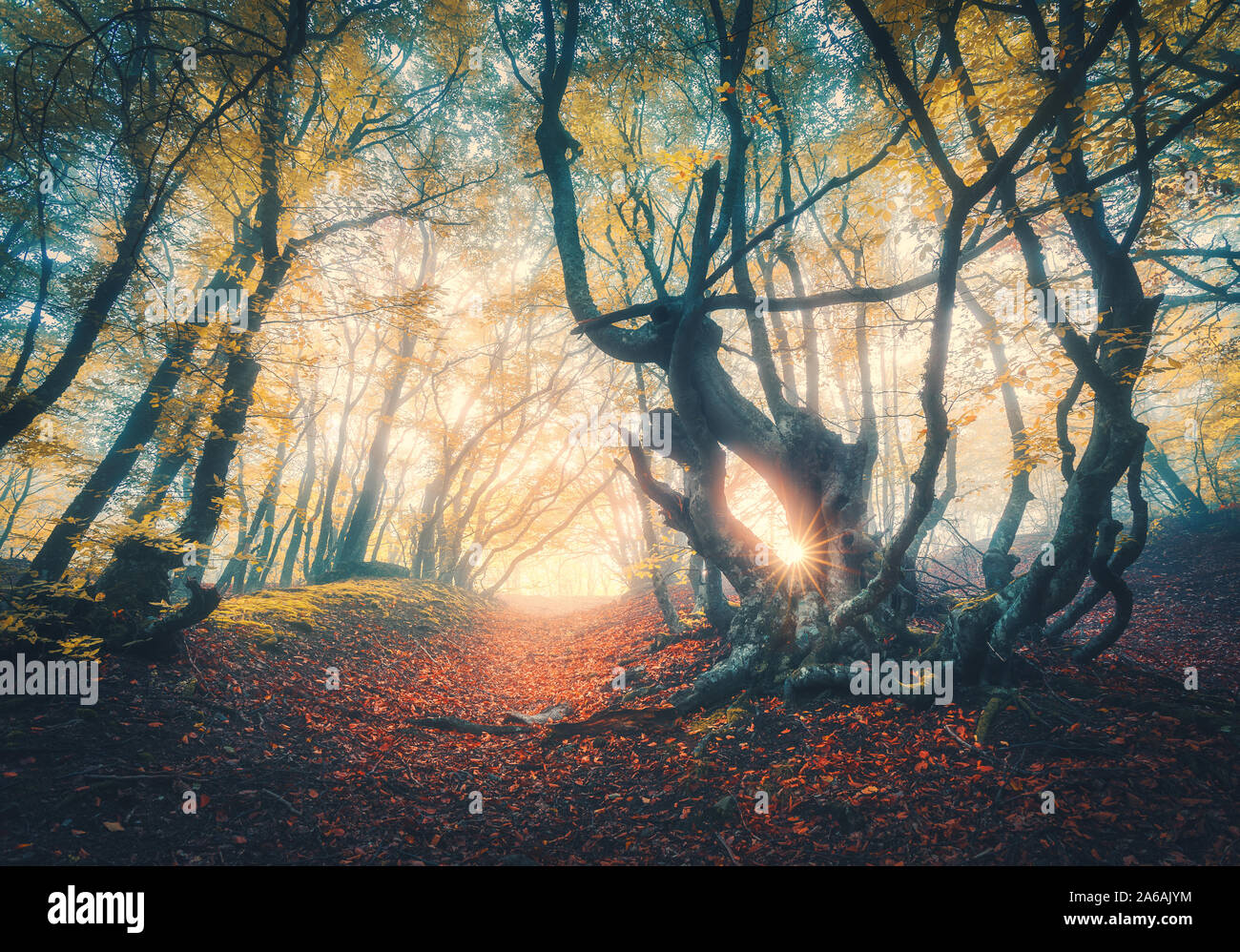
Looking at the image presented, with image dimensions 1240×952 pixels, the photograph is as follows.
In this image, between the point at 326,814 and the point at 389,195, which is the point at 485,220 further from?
the point at 326,814

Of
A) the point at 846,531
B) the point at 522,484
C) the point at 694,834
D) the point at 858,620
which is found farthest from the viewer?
the point at 522,484

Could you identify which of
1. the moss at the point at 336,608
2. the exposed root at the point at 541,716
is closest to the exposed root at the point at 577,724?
the exposed root at the point at 541,716

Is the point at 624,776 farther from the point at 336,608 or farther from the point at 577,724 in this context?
the point at 336,608

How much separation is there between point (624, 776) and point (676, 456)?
13.2 ft

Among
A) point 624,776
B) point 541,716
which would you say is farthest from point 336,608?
point 624,776

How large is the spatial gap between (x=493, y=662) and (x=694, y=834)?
7.45 meters

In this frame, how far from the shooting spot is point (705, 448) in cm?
652

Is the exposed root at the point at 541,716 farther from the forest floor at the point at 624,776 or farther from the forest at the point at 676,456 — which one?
the forest at the point at 676,456

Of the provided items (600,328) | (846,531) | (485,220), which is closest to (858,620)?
(846,531)

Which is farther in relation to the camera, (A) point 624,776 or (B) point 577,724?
(B) point 577,724

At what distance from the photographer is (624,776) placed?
4816 mm

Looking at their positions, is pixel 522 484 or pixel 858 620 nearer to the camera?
pixel 858 620

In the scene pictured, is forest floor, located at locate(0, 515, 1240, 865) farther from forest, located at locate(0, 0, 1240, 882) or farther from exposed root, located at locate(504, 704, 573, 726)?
exposed root, located at locate(504, 704, 573, 726)

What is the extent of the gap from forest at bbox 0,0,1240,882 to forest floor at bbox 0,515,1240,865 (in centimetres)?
4
